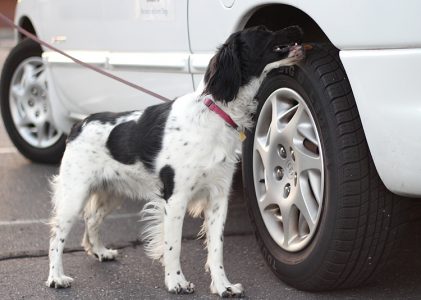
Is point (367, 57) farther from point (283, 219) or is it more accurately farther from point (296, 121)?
point (283, 219)

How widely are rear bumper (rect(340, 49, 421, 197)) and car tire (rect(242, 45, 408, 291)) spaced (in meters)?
0.20

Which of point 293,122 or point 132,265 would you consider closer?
point 293,122

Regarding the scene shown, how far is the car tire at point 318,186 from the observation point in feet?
11.4

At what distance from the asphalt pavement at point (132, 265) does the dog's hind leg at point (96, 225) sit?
0.21 feet

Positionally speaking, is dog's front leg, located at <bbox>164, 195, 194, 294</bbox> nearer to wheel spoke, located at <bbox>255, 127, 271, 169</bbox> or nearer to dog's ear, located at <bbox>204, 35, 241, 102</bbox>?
wheel spoke, located at <bbox>255, 127, 271, 169</bbox>

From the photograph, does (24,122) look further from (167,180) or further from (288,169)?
(288,169)

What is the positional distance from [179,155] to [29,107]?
3.39 m

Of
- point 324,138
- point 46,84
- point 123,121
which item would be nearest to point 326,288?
point 324,138

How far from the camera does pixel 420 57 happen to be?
3.05 m

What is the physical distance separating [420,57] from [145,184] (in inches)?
66.5

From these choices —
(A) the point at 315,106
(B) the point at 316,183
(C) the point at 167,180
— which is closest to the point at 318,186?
(B) the point at 316,183

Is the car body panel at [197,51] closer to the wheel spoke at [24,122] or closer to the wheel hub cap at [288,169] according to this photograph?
the wheel hub cap at [288,169]

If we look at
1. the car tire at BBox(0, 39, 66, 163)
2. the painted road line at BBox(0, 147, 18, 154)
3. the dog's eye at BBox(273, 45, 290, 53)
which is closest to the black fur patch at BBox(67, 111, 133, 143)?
the dog's eye at BBox(273, 45, 290, 53)

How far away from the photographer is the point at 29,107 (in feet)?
22.6
